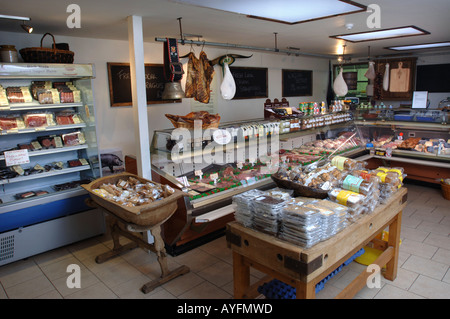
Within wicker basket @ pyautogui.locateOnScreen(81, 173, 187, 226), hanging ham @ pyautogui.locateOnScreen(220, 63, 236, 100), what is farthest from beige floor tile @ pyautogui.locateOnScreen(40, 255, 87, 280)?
hanging ham @ pyautogui.locateOnScreen(220, 63, 236, 100)

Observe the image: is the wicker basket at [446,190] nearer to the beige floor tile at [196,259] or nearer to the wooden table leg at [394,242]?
the wooden table leg at [394,242]

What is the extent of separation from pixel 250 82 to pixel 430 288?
5527mm

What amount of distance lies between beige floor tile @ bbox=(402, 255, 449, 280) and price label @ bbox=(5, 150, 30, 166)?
4.47m

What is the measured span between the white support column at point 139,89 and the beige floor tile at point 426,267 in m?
3.15

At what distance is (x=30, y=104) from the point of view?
3.94 meters

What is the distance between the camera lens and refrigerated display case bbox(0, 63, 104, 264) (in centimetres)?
379

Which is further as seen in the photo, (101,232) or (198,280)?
(101,232)

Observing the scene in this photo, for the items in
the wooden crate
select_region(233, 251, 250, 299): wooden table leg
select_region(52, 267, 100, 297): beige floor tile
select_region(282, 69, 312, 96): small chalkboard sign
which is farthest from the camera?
select_region(282, 69, 312, 96): small chalkboard sign

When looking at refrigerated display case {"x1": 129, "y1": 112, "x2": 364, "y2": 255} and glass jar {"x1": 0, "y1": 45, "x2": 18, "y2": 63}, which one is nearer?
glass jar {"x1": 0, "y1": 45, "x2": 18, "y2": 63}

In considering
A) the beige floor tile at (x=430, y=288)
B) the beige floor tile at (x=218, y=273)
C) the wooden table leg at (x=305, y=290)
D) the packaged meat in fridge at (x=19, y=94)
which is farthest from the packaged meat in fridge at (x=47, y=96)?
the beige floor tile at (x=430, y=288)

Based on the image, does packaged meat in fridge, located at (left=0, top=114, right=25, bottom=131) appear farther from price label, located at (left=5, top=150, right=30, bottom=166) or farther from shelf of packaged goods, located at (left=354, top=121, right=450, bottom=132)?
shelf of packaged goods, located at (left=354, top=121, right=450, bottom=132)

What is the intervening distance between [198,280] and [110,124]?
10.1ft
